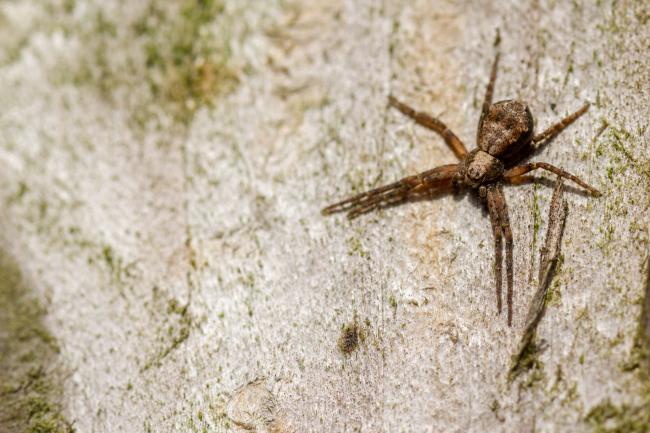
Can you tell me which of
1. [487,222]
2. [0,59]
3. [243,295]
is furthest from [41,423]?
[487,222]

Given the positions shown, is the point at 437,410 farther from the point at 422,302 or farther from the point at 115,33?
the point at 115,33

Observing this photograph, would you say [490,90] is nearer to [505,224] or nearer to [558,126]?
[558,126]

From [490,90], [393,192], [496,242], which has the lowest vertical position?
[496,242]

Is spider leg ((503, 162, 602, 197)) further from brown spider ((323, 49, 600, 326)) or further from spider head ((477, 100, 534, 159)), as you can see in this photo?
spider head ((477, 100, 534, 159))

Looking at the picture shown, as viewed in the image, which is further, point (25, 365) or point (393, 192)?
point (393, 192)

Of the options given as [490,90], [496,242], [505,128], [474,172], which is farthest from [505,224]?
[490,90]

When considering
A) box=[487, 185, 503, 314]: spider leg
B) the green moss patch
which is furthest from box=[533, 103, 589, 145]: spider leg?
the green moss patch

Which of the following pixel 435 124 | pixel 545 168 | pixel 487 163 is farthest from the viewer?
pixel 435 124
